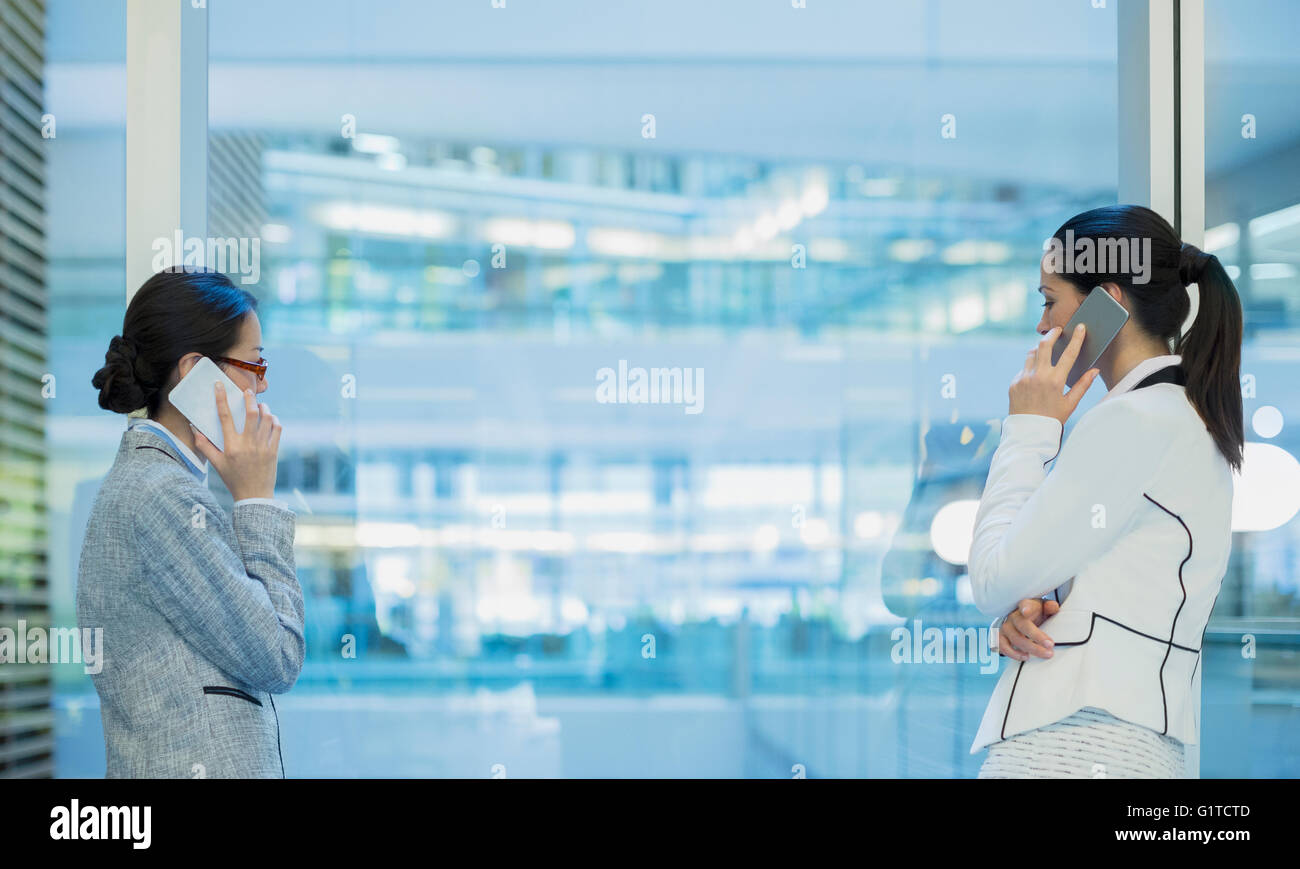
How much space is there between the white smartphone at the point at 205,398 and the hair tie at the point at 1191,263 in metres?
1.58

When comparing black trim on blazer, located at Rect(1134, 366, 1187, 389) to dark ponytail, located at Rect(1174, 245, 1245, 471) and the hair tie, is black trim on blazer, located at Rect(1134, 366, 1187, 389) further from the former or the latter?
the hair tie

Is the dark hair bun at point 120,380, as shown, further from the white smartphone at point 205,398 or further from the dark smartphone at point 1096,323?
the dark smartphone at point 1096,323

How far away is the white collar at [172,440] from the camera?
5.41 feet

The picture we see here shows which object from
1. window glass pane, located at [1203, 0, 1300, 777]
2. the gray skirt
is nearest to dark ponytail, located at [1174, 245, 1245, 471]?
the gray skirt

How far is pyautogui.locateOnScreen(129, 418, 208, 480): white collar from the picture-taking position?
1.65 m

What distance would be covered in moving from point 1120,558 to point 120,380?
5.24 ft

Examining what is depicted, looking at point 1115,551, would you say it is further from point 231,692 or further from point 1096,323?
point 231,692

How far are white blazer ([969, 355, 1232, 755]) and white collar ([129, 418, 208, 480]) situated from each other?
1287 millimetres

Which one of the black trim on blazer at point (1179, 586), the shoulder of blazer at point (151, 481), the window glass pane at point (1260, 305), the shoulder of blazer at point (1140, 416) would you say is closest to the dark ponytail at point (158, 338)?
the shoulder of blazer at point (151, 481)

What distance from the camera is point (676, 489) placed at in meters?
2.93

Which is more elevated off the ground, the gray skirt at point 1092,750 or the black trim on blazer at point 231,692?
the black trim on blazer at point 231,692
